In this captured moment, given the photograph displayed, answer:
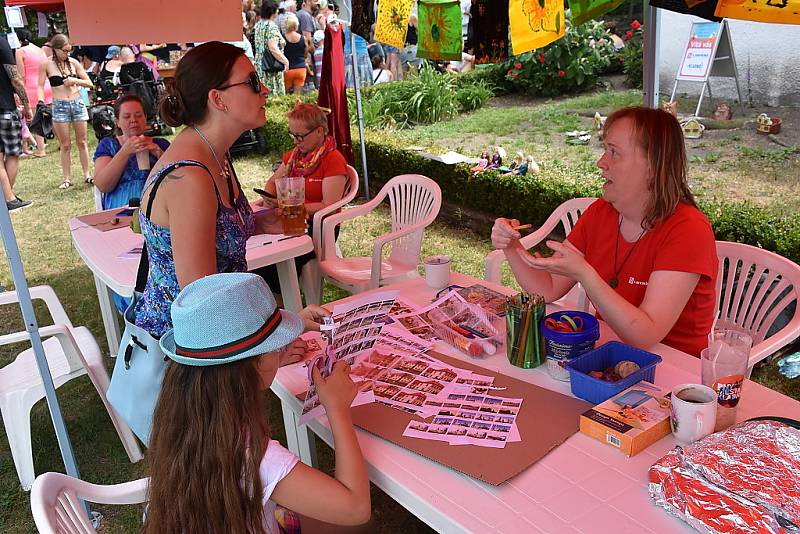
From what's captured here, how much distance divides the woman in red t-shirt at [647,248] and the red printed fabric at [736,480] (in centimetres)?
52

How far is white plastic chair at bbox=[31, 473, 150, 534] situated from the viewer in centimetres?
132

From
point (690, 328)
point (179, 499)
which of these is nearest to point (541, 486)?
point (179, 499)

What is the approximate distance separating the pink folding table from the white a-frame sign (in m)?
4.62

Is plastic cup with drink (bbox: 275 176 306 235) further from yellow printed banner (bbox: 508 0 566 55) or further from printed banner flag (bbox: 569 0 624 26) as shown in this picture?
printed banner flag (bbox: 569 0 624 26)

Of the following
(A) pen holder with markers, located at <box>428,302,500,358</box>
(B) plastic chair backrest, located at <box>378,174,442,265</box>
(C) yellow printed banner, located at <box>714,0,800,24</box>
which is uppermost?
(C) yellow printed banner, located at <box>714,0,800,24</box>

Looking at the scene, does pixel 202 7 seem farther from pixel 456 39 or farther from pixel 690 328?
pixel 690 328

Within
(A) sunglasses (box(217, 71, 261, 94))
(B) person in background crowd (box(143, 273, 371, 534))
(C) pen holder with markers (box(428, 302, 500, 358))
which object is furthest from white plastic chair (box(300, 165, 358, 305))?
(B) person in background crowd (box(143, 273, 371, 534))

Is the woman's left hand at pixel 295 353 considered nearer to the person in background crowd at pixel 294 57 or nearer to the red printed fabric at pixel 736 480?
the red printed fabric at pixel 736 480

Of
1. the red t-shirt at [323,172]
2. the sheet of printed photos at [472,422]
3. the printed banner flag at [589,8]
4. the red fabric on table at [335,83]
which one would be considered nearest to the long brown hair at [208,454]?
the sheet of printed photos at [472,422]

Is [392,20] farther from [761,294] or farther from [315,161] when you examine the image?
[761,294]

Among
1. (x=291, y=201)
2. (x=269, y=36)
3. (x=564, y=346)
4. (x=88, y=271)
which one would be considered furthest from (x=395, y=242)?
(x=269, y=36)

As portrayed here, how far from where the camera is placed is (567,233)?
3.06 metres

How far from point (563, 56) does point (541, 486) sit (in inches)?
342

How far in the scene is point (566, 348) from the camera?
1695mm
